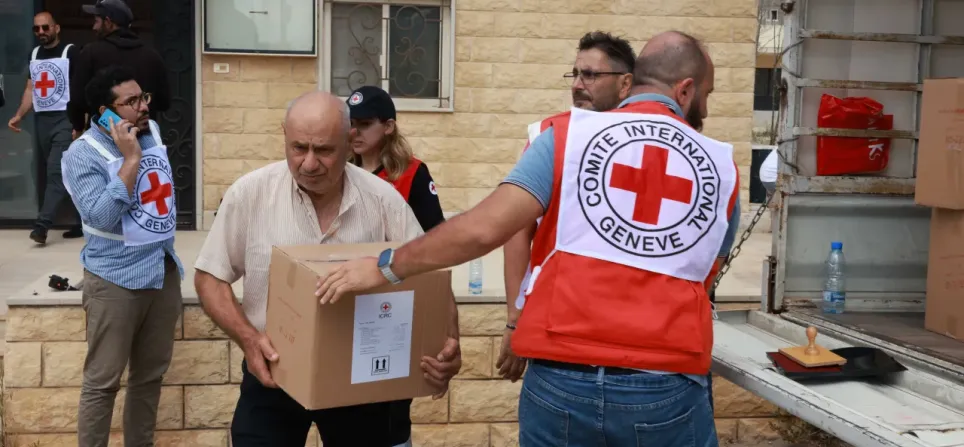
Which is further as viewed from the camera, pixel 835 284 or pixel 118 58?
pixel 118 58

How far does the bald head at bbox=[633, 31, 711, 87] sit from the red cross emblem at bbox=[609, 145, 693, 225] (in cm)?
33

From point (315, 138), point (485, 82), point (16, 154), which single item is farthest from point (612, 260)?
point (16, 154)

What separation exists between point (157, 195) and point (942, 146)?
351 cm

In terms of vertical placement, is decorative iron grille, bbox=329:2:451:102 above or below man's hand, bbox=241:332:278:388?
above

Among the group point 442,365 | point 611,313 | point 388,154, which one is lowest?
point 442,365

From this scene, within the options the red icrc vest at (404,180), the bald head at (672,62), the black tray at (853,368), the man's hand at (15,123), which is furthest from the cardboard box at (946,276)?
the man's hand at (15,123)

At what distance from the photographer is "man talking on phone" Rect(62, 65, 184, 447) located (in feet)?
14.9

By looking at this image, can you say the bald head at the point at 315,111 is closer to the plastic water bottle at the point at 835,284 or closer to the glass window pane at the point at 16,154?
the plastic water bottle at the point at 835,284

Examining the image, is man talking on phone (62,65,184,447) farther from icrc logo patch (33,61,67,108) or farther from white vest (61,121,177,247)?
icrc logo patch (33,61,67,108)

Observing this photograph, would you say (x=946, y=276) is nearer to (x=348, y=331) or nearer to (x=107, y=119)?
(x=348, y=331)

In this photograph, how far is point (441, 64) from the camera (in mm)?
9047

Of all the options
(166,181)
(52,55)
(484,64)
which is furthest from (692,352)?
(52,55)

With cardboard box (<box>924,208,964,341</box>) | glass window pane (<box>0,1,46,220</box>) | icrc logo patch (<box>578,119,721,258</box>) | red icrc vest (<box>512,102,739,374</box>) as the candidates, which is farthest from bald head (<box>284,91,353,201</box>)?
glass window pane (<box>0,1,46,220</box>)

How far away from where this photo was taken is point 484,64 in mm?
8977
